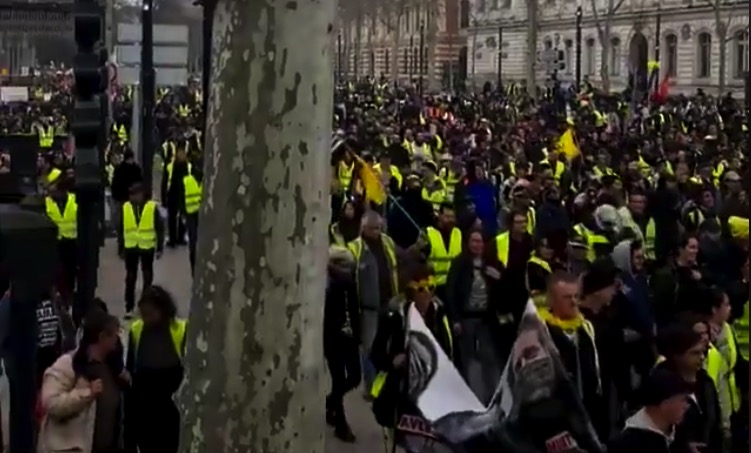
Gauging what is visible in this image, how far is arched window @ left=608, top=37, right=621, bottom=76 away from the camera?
68938 mm

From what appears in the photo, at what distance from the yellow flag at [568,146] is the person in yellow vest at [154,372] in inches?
597

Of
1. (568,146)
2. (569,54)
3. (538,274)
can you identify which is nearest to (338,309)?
(538,274)

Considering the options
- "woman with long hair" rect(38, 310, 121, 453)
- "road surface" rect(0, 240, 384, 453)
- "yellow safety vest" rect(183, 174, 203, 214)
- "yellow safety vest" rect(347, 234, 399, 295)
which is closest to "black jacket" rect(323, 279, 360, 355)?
"yellow safety vest" rect(347, 234, 399, 295)

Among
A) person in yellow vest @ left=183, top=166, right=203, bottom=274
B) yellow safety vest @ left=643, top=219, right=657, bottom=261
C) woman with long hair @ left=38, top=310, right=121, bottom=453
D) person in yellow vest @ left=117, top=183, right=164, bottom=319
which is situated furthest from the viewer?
person in yellow vest @ left=183, top=166, right=203, bottom=274

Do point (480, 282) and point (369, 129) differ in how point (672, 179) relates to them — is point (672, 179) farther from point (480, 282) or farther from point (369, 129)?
point (369, 129)

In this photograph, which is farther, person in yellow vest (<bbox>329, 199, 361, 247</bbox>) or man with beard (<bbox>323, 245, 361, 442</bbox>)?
person in yellow vest (<bbox>329, 199, 361, 247</bbox>)

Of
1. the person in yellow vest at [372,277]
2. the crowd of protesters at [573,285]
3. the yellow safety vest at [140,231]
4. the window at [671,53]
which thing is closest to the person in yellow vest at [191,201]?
the crowd of protesters at [573,285]

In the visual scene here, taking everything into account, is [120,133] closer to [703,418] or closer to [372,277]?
[372,277]

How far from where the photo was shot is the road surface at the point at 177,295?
10281mm

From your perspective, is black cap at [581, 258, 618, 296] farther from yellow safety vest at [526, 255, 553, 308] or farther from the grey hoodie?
the grey hoodie

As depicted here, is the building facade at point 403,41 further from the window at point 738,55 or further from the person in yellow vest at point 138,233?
the person in yellow vest at point 138,233

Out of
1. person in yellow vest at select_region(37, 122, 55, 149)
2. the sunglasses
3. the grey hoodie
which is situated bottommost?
the grey hoodie

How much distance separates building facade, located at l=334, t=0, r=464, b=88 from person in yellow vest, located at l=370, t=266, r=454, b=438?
233 feet

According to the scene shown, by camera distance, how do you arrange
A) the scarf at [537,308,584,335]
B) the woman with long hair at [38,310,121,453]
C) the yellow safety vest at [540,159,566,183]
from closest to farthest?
the woman with long hair at [38,310,121,453]
the scarf at [537,308,584,335]
the yellow safety vest at [540,159,566,183]
